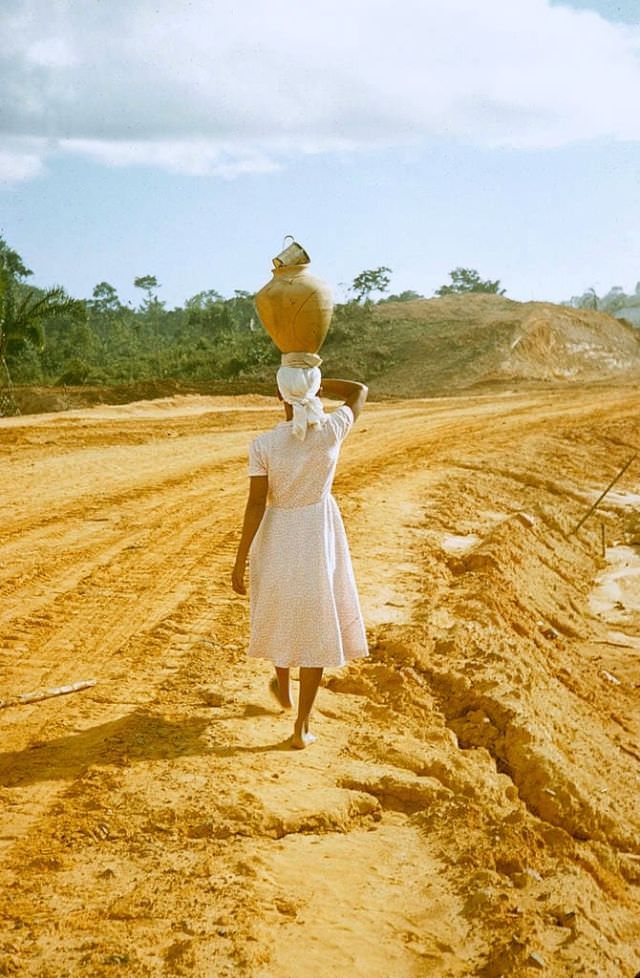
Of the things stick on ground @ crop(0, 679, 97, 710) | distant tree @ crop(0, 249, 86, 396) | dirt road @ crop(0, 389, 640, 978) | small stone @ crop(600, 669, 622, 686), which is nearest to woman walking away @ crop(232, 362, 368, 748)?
dirt road @ crop(0, 389, 640, 978)

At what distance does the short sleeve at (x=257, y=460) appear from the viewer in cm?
427

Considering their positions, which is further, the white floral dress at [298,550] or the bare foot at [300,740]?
the bare foot at [300,740]

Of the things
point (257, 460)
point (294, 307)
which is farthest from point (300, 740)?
point (294, 307)

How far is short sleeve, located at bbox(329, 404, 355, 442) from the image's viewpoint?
431 cm

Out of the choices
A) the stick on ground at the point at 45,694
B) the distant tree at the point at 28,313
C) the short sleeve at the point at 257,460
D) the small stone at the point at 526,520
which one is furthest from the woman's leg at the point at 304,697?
the distant tree at the point at 28,313

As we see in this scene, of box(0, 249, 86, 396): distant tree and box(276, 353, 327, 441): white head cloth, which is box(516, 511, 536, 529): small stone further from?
box(0, 249, 86, 396): distant tree

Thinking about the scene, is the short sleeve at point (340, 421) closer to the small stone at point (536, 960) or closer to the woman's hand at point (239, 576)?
the woman's hand at point (239, 576)

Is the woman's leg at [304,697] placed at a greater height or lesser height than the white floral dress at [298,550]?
lesser

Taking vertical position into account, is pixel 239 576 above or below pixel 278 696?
above

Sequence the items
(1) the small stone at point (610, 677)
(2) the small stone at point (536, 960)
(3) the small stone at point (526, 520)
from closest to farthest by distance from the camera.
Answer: (2) the small stone at point (536, 960) → (1) the small stone at point (610, 677) → (3) the small stone at point (526, 520)

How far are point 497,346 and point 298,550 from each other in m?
24.2

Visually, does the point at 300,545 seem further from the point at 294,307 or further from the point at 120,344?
the point at 120,344

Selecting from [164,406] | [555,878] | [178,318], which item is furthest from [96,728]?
[178,318]

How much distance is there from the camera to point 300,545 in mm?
4348
